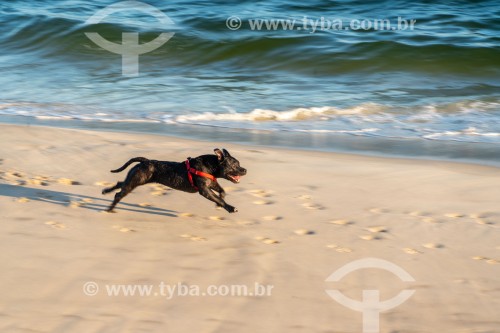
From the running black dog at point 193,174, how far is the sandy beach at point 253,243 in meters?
0.24

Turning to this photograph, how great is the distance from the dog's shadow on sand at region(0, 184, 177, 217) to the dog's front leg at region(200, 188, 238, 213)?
15.1 inches

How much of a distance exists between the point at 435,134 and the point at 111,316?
5962 millimetres

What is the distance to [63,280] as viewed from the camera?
14.7ft

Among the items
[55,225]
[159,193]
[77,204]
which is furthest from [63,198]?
[159,193]

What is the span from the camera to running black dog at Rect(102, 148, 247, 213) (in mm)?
5613

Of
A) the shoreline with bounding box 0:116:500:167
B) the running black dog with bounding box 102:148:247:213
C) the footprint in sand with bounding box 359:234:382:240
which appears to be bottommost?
the shoreline with bounding box 0:116:500:167

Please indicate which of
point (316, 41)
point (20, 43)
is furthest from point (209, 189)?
point (20, 43)

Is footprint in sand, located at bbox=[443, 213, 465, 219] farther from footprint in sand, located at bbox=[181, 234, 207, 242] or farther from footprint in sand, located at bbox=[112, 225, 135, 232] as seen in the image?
footprint in sand, located at bbox=[112, 225, 135, 232]

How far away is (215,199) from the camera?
18.3 ft

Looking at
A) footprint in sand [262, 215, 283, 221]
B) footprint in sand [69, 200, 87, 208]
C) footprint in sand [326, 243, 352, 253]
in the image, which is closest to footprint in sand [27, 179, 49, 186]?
footprint in sand [69, 200, 87, 208]

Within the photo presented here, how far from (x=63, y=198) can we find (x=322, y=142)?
3.45 m

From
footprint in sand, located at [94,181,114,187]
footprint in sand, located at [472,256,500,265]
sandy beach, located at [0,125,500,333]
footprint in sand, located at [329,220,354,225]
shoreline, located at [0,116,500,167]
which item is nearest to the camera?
sandy beach, located at [0,125,500,333]

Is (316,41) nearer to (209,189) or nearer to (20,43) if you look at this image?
(20,43)

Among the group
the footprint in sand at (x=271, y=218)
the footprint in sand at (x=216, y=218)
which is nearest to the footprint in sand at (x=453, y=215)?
the footprint in sand at (x=271, y=218)
